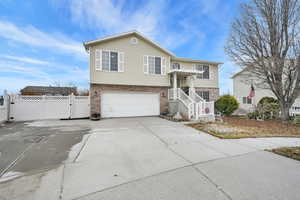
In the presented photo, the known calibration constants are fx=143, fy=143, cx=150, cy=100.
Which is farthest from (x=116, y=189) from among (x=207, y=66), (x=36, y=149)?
(x=207, y=66)

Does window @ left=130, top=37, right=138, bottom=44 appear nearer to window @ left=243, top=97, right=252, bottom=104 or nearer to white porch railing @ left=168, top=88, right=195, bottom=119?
white porch railing @ left=168, top=88, right=195, bottom=119

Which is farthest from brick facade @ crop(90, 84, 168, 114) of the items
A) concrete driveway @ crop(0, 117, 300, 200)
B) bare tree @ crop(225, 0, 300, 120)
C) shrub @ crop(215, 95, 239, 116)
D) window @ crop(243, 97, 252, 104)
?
window @ crop(243, 97, 252, 104)

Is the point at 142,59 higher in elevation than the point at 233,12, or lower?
lower

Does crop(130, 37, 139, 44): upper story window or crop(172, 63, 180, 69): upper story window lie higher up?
crop(130, 37, 139, 44): upper story window

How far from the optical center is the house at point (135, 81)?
1095 cm

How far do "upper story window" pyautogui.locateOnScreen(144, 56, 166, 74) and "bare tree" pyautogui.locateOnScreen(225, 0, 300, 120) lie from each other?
18.8 feet

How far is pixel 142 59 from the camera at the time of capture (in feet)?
39.6

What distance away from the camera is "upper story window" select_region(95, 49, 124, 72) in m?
11.0

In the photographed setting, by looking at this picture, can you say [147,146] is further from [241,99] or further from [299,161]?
[241,99]

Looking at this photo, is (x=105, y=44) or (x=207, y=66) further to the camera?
(x=207, y=66)

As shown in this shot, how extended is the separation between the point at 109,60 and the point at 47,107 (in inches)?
230

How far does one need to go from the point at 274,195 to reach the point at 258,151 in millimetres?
2374

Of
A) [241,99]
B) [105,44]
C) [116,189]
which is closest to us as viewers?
[116,189]

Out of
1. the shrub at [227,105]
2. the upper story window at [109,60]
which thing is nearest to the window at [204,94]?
the shrub at [227,105]
